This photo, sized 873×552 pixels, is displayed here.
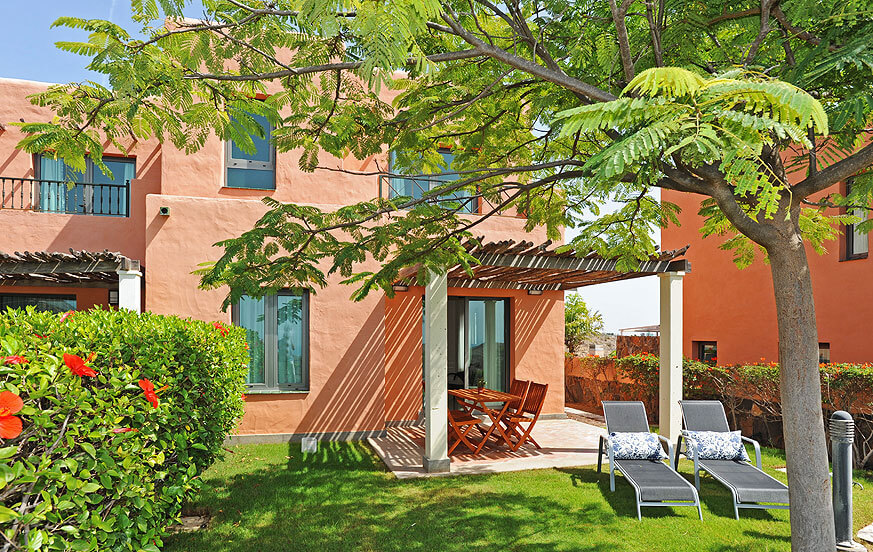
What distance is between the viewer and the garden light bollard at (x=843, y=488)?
5.68 metres

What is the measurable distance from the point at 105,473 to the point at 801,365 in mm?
4572

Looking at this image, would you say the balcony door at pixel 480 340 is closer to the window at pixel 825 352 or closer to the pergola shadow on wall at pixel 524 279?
the pergola shadow on wall at pixel 524 279

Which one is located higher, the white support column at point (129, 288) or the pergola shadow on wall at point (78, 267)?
the pergola shadow on wall at point (78, 267)

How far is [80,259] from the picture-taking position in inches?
320

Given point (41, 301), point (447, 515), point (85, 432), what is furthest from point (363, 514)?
point (41, 301)

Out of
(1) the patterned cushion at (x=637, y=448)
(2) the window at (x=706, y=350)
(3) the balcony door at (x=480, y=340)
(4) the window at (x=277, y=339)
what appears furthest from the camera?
(2) the window at (x=706, y=350)

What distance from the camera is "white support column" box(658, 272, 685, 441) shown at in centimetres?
970

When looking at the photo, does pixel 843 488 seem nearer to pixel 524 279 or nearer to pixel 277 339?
pixel 524 279

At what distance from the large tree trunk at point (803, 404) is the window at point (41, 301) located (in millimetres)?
12642

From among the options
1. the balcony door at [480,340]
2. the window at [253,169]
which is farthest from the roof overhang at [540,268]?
the window at [253,169]

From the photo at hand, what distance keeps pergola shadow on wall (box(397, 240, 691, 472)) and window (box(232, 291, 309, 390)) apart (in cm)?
220

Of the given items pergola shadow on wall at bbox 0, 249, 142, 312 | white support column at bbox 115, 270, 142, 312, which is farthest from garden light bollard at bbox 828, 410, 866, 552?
white support column at bbox 115, 270, 142, 312

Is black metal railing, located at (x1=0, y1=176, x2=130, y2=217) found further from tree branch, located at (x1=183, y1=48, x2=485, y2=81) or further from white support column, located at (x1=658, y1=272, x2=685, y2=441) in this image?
white support column, located at (x1=658, y1=272, x2=685, y2=441)

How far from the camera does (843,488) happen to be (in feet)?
19.1
